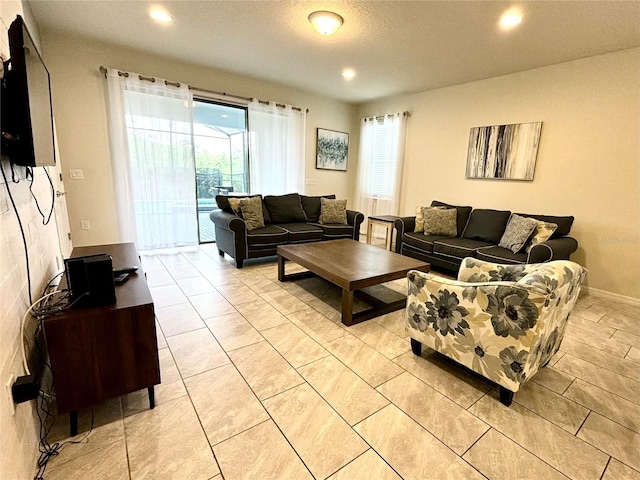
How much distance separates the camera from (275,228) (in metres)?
4.05

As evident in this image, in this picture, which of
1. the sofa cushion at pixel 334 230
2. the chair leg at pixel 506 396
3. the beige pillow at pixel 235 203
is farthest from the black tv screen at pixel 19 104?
the sofa cushion at pixel 334 230

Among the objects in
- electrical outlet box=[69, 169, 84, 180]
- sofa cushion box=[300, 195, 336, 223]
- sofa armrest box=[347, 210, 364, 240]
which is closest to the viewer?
electrical outlet box=[69, 169, 84, 180]

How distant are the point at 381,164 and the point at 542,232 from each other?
2991 mm

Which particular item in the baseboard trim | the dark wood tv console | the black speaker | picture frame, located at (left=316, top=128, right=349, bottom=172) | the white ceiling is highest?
the white ceiling

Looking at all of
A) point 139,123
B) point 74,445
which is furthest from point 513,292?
point 139,123

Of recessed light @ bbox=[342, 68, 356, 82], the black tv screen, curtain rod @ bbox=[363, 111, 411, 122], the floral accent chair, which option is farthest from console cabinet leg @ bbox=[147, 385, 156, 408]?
curtain rod @ bbox=[363, 111, 411, 122]

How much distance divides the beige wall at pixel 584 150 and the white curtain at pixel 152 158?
157 inches

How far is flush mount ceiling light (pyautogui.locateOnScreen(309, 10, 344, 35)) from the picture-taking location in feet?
8.39

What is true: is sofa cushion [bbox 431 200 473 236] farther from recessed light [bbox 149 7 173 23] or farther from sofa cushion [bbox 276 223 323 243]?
recessed light [bbox 149 7 173 23]

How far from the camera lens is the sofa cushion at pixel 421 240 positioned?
3.83 metres

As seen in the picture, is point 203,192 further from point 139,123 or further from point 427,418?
point 427,418

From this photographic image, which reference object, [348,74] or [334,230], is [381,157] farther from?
[334,230]

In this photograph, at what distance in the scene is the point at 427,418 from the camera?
1.52m

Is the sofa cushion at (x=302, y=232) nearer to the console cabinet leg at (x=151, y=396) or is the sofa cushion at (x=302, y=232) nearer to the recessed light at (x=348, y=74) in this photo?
the recessed light at (x=348, y=74)
